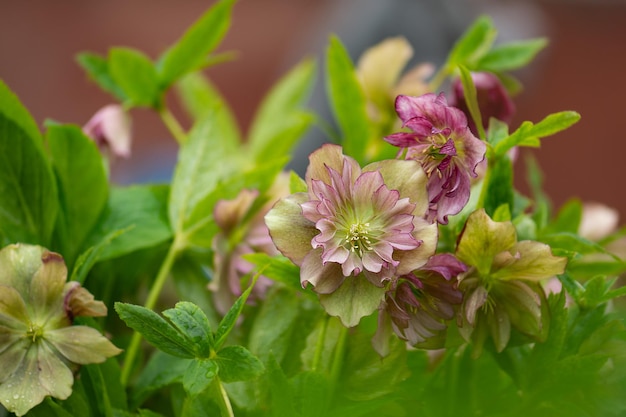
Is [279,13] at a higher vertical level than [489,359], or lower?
lower

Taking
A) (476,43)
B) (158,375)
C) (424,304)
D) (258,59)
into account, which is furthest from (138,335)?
(258,59)

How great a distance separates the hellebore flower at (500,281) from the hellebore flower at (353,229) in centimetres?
2

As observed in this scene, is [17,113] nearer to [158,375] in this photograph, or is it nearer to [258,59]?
[158,375]

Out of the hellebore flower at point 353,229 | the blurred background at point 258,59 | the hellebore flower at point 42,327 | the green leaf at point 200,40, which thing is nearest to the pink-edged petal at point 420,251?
the hellebore flower at point 353,229

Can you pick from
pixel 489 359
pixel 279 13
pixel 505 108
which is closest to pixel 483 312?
pixel 489 359

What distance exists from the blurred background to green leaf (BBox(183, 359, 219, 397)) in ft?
7.05

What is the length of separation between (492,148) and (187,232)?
150mm

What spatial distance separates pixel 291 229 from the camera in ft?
0.88

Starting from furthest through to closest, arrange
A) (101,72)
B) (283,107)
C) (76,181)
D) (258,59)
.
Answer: (258,59) → (283,107) → (101,72) → (76,181)

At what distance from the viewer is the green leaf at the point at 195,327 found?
0.26 metres

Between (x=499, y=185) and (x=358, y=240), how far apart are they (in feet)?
0.26

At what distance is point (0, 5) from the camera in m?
2.61

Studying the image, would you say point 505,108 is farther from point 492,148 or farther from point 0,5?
point 0,5

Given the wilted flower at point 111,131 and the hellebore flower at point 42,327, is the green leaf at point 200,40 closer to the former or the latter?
the wilted flower at point 111,131
